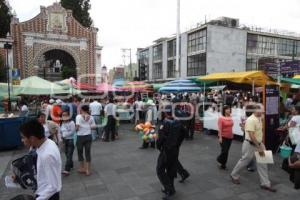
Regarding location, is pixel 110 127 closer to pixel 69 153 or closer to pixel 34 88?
pixel 69 153

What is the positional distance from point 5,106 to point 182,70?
1071 inches

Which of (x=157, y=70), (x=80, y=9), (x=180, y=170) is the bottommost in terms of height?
(x=180, y=170)

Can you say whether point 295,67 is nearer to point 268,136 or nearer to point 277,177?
point 268,136

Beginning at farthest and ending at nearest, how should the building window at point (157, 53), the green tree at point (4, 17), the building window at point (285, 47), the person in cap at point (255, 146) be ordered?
the building window at point (157, 53) → the building window at point (285, 47) → the green tree at point (4, 17) → the person in cap at point (255, 146)

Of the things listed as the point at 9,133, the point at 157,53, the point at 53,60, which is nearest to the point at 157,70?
the point at 157,53

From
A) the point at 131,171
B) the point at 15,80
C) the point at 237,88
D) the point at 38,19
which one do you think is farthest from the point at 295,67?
the point at 38,19

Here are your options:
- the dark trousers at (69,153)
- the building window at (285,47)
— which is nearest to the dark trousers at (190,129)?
the dark trousers at (69,153)

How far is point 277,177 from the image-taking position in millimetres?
5609

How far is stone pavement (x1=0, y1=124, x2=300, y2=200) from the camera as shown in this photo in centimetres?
474

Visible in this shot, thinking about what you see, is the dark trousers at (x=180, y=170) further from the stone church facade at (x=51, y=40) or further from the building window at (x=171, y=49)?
the building window at (x=171, y=49)

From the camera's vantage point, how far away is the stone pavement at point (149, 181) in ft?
15.6

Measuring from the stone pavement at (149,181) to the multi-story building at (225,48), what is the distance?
97.4ft

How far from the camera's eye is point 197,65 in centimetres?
3756

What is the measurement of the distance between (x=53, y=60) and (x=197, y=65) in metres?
22.0
